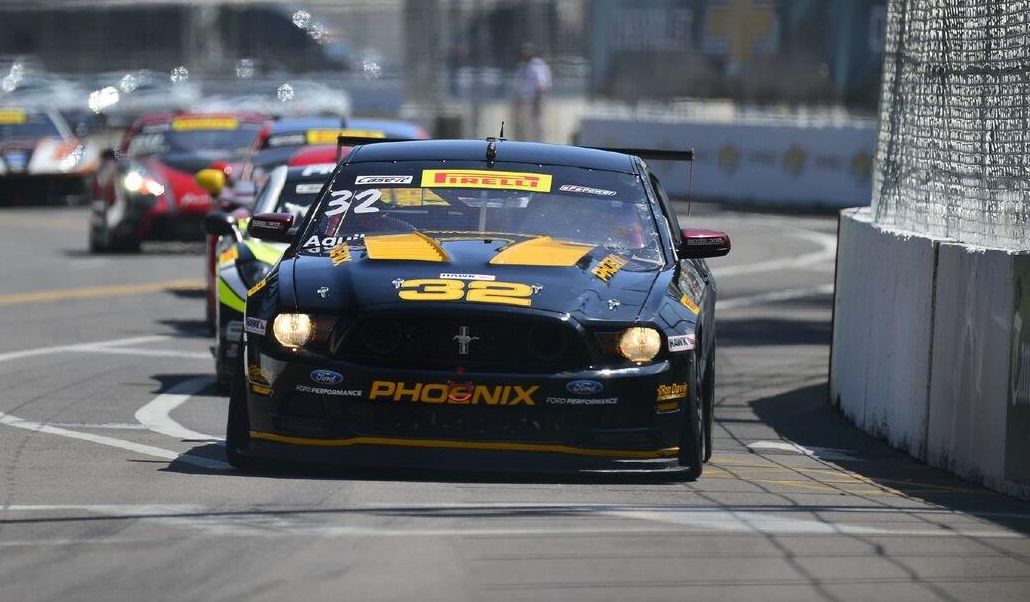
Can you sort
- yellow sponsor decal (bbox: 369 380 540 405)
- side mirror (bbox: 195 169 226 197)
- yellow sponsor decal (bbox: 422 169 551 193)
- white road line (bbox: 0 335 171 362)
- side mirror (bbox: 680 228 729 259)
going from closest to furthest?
yellow sponsor decal (bbox: 369 380 540 405) → side mirror (bbox: 680 228 729 259) → yellow sponsor decal (bbox: 422 169 551 193) → white road line (bbox: 0 335 171 362) → side mirror (bbox: 195 169 226 197)

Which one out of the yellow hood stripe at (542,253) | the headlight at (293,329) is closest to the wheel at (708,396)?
the yellow hood stripe at (542,253)

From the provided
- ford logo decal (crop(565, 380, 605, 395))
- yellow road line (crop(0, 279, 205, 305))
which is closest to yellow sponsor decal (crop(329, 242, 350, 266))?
ford logo decal (crop(565, 380, 605, 395))

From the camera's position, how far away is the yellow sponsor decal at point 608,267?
7500mm

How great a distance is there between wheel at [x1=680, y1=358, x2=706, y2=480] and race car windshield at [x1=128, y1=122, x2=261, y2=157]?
539 inches

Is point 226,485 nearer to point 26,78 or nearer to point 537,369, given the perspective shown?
point 537,369

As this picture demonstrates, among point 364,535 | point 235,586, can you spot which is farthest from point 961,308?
point 235,586

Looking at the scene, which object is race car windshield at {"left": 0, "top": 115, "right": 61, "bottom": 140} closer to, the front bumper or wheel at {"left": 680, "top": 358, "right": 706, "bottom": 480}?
the front bumper

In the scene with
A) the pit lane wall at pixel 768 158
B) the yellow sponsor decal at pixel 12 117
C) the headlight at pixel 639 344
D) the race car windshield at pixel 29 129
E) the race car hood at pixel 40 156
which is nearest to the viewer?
the headlight at pixel 639 344

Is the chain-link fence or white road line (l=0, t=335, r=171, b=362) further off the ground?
the chain-link fence

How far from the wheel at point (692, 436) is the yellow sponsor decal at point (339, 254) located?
1.45 meters

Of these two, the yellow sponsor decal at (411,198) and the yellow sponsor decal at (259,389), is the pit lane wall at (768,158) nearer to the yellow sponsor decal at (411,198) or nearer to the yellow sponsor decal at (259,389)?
the yellow sponsor decal at (411,198)

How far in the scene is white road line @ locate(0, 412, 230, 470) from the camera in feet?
26.0

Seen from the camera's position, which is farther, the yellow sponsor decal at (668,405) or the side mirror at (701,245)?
the side mirror at (701,245)

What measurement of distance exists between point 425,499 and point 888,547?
1.61 metres
